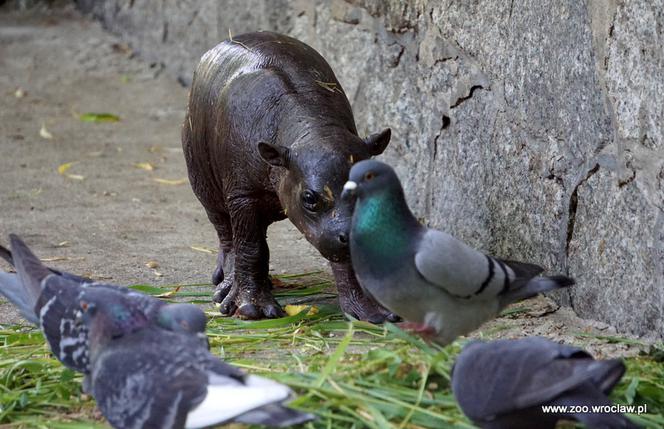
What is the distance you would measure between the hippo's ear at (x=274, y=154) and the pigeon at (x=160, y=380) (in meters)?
1.31

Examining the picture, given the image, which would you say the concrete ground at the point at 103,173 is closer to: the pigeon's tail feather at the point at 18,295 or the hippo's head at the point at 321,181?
the hippo's head at the point at 321,181

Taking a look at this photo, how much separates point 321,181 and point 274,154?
0.81 feet

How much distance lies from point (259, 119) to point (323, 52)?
219 cm

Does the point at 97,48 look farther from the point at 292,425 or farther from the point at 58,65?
the point at 292,425

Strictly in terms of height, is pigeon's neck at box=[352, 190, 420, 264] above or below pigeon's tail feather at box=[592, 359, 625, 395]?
above

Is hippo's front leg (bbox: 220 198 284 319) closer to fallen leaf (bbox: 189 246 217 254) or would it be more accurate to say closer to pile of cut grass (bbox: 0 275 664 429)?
pile of cut grass (bbox: 0 275 664 429)

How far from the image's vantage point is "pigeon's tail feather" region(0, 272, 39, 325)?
380cm

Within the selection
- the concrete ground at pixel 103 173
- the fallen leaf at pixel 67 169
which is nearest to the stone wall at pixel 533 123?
the concrete ground at pixel 103 173

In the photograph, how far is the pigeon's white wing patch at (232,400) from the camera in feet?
9.75

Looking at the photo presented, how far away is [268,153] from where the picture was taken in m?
4.62

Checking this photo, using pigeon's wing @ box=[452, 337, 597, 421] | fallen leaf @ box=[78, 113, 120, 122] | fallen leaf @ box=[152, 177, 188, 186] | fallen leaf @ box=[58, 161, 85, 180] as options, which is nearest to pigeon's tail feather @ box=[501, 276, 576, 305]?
pigeon's wing @ box=[452, 337, 597, 421]

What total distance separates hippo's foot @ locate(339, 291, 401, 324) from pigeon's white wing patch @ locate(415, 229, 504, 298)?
42.7 inches

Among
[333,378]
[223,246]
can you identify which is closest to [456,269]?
[333,378]

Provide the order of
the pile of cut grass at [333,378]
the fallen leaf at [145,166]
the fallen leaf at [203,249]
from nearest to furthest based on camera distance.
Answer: the pile of cut grass at [333,378]
the fallen leaf at [203,249]
the fallen leaf at [145,166]
